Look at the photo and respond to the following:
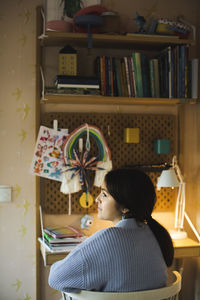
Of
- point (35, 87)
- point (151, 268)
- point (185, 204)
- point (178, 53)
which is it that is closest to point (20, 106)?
point (35, 87)

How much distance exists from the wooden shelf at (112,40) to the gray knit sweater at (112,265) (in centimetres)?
141

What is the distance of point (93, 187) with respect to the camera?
272 centimetres

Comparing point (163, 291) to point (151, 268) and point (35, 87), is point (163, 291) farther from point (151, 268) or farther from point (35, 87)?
point (35, 87)

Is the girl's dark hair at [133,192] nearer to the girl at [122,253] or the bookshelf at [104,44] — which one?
the girl at [122,253]

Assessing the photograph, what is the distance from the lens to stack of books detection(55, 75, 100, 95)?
2445 millimetres

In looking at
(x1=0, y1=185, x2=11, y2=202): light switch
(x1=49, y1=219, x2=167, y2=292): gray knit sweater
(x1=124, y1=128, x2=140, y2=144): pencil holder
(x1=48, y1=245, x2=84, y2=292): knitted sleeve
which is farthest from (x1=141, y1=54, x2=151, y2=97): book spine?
(x1=48, y1=245, x2=84, y2=292): knitted sleeve

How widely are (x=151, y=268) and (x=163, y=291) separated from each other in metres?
0.09

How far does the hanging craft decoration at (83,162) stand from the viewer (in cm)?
263

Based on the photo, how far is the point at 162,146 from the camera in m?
2.72

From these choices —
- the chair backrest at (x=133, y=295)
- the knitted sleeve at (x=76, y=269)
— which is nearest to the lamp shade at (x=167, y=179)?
the chair backrest at (x=133, y=295)

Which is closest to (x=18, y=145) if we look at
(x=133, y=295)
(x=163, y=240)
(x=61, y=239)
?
(x=61, y=239)

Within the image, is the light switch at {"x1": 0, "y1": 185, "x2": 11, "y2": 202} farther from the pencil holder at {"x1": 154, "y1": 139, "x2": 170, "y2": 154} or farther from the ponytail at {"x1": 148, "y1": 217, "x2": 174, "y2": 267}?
the ponytail at {"x1": 148, "y1": 217, "x2": 174, "y2": 267}

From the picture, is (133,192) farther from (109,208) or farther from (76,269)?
(76,269)

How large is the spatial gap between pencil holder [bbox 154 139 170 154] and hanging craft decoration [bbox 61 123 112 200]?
1.11ft
